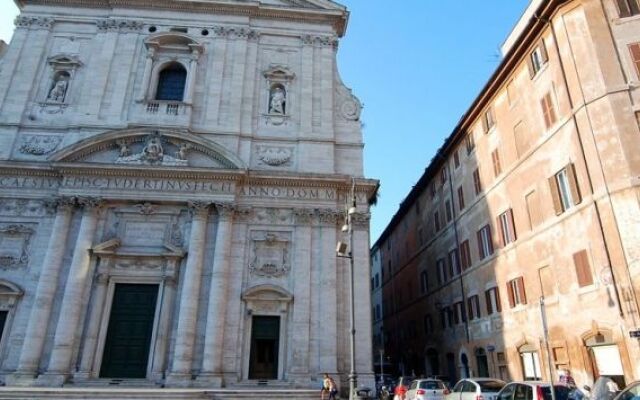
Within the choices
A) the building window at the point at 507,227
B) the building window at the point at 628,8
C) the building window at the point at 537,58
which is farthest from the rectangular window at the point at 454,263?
the building window at the point at 628,8

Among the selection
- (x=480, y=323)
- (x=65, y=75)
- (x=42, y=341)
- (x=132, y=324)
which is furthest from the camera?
(x=65, y=75)

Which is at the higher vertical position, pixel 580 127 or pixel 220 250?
pixel 580 127

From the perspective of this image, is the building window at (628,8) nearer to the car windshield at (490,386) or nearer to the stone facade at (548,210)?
the stone facade at (548,210)

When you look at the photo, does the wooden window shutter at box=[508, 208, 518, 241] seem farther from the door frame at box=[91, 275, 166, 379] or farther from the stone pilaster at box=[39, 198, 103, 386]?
the stone pilaster at box=[39, 198, 103, 386]

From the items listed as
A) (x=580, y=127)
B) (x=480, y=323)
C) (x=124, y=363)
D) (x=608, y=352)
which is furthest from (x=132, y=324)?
(x=580, y=127)

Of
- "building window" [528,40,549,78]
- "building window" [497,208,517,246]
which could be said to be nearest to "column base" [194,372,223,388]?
"building window" [497,208,517,246]

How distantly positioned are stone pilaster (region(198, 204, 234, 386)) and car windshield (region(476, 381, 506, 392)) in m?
9.78

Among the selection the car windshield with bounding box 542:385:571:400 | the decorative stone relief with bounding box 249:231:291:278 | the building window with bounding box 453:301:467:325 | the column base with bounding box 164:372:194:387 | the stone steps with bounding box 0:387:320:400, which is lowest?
the stone steps with bounding box 0:387:320:400

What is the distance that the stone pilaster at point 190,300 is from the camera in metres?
18.0

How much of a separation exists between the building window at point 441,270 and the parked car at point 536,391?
15.5 m

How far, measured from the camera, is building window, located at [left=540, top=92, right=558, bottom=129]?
1767cm

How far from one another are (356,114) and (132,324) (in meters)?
14.6

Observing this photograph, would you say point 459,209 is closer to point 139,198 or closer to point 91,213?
point 139,198

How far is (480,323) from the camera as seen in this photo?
22.4 metres
